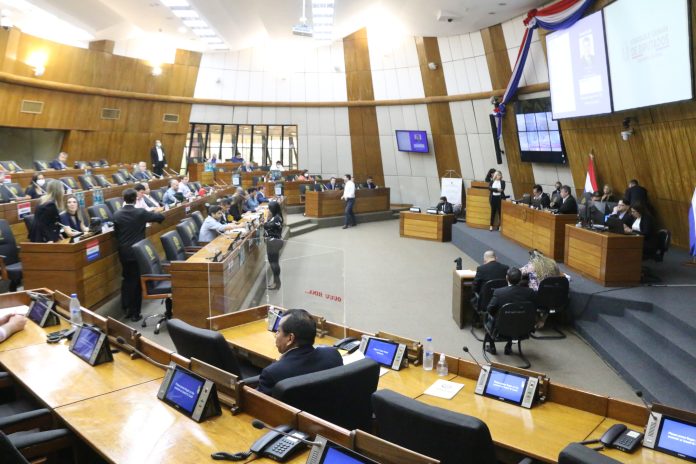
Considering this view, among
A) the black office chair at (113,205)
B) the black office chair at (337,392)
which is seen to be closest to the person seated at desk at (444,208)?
the black office chair at (113,205)

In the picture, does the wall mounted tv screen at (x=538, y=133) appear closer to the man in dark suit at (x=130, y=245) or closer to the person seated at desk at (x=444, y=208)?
the person seated at desk at (x=444, y=208)

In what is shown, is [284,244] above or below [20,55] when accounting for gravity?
below

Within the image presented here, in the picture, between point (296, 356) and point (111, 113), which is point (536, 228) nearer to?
point (296, 356)

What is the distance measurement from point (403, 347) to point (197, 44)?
48.1 feet

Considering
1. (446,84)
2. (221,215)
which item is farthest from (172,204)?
(446,84)

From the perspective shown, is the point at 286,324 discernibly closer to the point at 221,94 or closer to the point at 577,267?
the point at 577,267

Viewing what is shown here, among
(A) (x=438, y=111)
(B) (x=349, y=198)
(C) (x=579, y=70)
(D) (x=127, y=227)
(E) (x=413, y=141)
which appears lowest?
(D) (x=127, y=227)

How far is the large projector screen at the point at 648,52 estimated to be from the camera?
6496mm

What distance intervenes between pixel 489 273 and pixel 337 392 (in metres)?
3.82

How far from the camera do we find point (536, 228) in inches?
341

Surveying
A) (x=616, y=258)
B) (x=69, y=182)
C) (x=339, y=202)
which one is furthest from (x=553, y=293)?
(x=339, y=202)

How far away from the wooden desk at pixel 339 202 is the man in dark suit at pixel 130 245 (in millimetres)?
8189

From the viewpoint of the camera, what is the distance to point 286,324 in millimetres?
2680

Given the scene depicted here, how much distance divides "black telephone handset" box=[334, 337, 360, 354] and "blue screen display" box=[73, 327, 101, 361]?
1.44m
